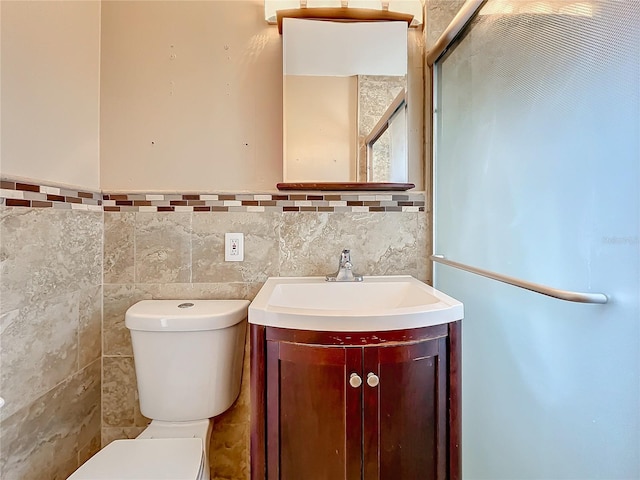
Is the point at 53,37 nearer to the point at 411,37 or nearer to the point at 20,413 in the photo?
the point at 20,413

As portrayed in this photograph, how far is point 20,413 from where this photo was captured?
1.01 m

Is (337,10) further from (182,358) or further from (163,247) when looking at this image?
(182,358)

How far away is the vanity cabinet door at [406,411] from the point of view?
2.97ft

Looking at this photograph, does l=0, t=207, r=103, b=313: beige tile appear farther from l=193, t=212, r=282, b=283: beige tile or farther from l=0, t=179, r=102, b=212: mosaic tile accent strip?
l=193, t=212, r=282, b=283: beige tile

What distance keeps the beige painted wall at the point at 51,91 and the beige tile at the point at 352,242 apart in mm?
797

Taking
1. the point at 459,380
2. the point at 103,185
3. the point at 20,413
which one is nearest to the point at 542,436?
the point at 459,380

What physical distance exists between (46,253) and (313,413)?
980mm

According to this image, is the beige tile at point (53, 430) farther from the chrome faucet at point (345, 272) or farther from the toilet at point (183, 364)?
the chrome faucet at point (345, 272)

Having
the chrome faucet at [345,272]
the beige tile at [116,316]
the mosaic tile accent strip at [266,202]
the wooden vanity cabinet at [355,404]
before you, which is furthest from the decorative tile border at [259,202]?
the wooden vanity cabinet at [355,404]

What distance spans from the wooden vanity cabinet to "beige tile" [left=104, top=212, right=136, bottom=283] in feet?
2.48

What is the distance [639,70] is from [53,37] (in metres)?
1.59

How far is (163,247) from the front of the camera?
1.39m

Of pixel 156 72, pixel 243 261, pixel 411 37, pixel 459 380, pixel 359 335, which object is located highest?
pixel 411 37

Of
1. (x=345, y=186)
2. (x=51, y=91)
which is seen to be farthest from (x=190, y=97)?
(x=345, y=186)
